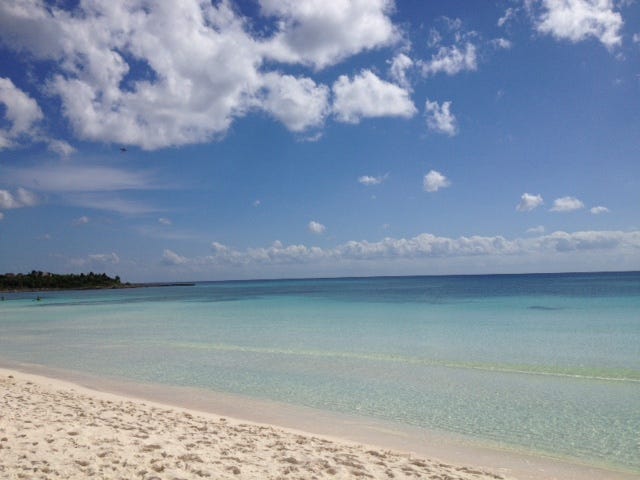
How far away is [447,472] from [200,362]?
11.5 meters

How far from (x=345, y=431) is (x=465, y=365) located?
7.44 metres

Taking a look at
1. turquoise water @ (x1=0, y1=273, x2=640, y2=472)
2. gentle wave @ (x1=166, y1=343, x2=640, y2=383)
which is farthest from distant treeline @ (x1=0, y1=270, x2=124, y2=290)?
gentle wave @ (x1=166, y1=343, x2=640, y2=383)

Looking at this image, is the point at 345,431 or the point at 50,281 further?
the point at 50,281

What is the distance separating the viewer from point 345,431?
28.4 ft

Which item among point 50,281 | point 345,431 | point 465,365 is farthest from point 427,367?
point 50,281

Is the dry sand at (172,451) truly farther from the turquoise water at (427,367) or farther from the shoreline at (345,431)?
the turquoise water at (427,367)

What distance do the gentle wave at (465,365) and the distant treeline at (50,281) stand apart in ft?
460

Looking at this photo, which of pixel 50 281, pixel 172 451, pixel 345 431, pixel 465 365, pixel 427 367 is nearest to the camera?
pixel 172 451

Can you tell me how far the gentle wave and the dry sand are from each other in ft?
26.1

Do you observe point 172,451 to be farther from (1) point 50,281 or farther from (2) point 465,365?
(1) point 50,281

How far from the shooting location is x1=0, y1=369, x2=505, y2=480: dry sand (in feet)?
18.9

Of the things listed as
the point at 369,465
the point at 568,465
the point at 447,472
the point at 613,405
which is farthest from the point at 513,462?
the point at 613,405

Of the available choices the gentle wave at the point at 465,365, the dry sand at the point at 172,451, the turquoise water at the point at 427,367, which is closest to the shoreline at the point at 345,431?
the dry sand at the point at 172,451

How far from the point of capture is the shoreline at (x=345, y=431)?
265 inches
